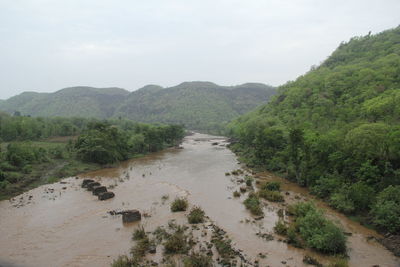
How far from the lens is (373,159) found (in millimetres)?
25781

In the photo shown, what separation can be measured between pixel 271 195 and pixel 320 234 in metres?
11.2

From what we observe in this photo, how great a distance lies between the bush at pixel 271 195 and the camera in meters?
28.6

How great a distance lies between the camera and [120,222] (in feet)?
77.3

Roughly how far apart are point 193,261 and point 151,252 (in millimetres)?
3684

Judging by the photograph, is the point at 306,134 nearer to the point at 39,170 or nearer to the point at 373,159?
the point at 373,159

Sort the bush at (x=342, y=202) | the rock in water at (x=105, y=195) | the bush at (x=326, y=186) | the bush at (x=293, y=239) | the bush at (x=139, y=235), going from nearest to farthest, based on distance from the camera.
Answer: the bush at (x=293, y=239) < the bush at (x=139, y=235) < the bush at (x=342, y=202) < the bush at (x=326, y=186) < the rock in water at (x=105, y=195)

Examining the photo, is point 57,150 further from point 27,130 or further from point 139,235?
point 139,235

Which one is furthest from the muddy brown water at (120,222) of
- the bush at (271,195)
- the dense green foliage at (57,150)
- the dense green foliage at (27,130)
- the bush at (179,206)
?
the dense green foliage at (27,130)

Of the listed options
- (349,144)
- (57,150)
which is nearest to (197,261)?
(349,144)

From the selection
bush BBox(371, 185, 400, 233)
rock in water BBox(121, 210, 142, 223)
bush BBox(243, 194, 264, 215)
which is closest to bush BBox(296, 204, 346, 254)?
bush BBox(371, 185, 400, 233)

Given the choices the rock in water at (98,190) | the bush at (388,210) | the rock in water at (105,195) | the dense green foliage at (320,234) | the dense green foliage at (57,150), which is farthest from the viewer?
the dense green foliage at (57,150)

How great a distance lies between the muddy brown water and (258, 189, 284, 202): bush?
99 cm

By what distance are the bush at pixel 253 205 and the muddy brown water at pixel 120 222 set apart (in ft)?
2.04

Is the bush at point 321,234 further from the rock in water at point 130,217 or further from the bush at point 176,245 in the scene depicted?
the rock in water at point 130,217
